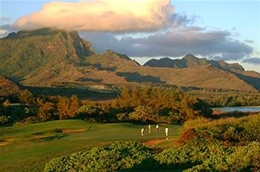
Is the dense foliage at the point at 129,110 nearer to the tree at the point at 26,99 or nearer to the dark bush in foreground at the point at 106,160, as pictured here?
the tree at the point at 26,99

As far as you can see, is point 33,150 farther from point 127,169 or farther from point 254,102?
point 254,102

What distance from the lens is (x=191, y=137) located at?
2636 centimetres

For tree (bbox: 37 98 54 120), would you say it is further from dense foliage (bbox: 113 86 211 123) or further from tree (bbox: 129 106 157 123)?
tree (bbox: 129 106 157 123)

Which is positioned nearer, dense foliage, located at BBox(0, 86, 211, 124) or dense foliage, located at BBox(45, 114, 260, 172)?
dense foliage, located at BBox(45, 114, 260, 172)

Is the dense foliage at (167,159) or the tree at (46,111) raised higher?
the dense foliage at (167,159)

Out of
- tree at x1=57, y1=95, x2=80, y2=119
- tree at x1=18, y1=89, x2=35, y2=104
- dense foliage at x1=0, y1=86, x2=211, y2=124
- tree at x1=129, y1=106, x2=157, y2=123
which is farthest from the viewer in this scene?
tree at x1=18, y1=89, x2=35, y2=104

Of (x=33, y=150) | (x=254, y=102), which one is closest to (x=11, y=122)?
(x=33, y=150)

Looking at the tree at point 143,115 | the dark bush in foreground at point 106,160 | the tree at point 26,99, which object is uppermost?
the dark bush in foreground at point 106,160

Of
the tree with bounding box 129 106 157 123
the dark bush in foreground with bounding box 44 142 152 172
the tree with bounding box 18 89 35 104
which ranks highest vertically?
the dark bush in foreground with bounding box 44 142 152 172

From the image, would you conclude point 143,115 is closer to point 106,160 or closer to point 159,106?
point 159,106

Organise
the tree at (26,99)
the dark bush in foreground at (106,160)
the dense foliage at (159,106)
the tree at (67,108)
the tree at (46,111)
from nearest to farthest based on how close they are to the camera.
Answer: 1. the dark bush in foreground at (106,160)
2. the dense foliage at (159,106)
3. the tree at (46,111)
4. the tree at (67,108)
5. the tree at (26,99)

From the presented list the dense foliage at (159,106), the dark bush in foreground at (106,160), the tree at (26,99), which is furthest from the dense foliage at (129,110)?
the dark bush in foreground at (106,160)

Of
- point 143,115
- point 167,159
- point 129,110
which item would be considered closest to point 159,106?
point 129,110

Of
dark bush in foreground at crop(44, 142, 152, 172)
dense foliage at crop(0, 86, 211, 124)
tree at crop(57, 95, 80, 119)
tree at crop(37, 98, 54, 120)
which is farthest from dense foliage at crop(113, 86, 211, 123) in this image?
dark bush in foreground at crop(44, 142, 152, 172)
